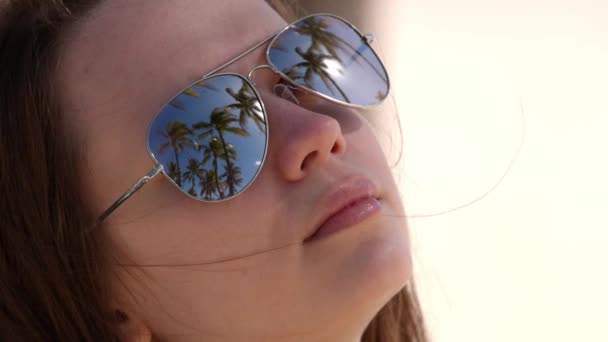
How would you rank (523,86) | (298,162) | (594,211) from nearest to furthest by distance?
(298,162) < (594,211) < (523,86)

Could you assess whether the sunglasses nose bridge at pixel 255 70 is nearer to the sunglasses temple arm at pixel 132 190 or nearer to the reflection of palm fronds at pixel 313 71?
the reflection of palm fronds at pixel 313 71

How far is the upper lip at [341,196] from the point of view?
1.18 m

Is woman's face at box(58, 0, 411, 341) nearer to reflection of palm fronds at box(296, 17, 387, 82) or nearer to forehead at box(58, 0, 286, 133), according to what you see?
forehead at box(58, 0, 286, 133)

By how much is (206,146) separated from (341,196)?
8.3 inches

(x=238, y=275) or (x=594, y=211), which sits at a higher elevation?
(x=238, y=275)

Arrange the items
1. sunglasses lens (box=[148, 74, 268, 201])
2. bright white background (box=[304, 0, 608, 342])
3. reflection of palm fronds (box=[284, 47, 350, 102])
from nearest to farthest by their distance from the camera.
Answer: sunglasses lens (box=[148, 74, 268, 201]) → reflection of palm fronds (box=[284, 47, 350, 102]) → bright white background (box=[304, 0, 608, 342])

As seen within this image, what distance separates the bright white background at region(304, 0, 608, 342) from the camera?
2.70 metres

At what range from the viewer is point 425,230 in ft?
9.47

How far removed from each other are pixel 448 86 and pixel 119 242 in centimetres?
200

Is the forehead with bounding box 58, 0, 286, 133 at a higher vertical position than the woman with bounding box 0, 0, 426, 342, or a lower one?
higher

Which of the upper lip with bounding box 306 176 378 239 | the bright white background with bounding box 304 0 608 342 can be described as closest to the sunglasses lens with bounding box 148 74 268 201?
Result: the upper lip with bounding box 306 176 378 239

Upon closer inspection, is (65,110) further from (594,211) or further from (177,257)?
(594,211)

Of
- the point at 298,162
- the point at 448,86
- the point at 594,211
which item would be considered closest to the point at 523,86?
the point at 448,86

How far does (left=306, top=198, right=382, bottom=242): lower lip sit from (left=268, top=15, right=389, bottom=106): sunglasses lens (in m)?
0.19
